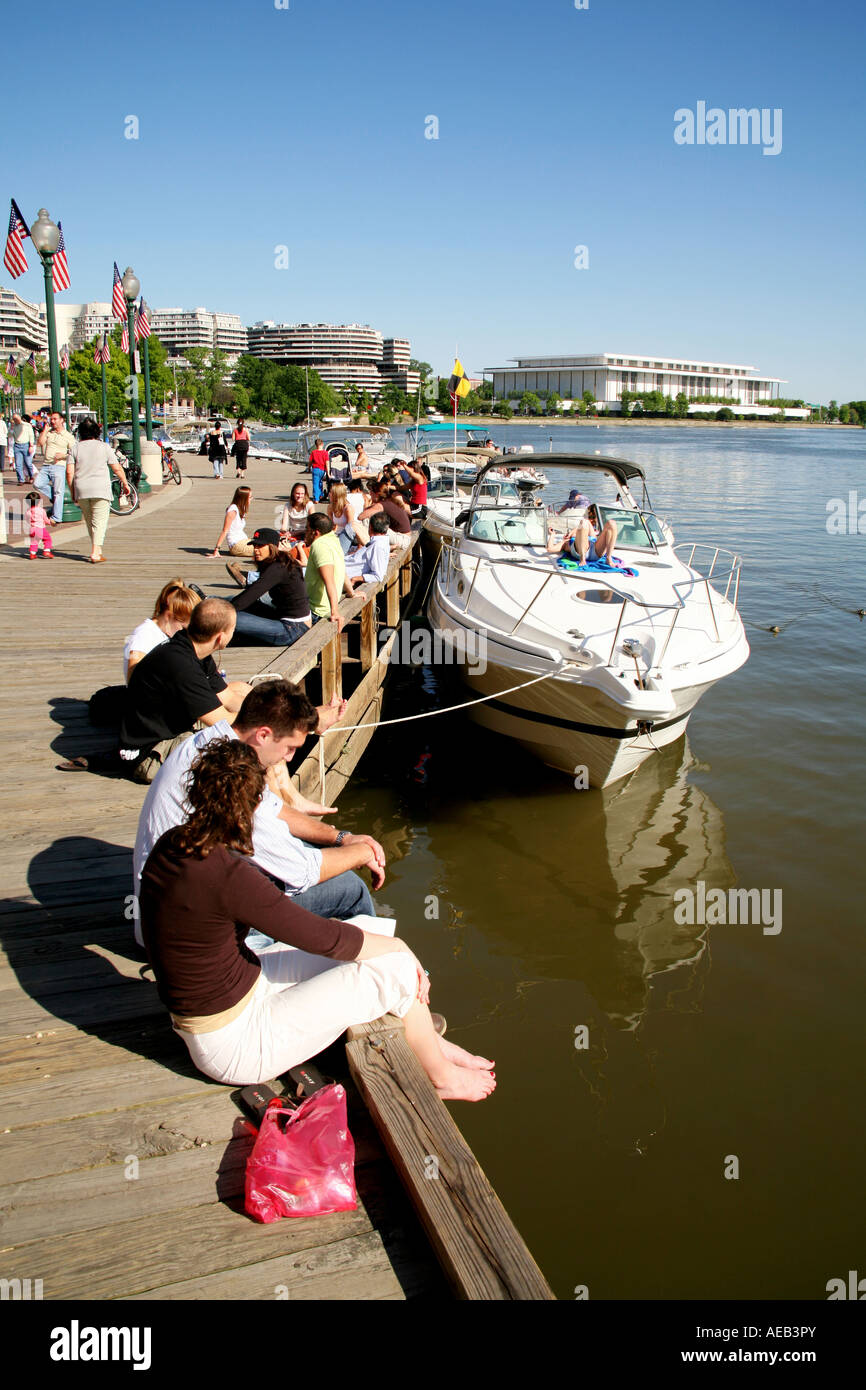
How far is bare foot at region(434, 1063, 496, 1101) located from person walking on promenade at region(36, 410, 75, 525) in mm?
13139

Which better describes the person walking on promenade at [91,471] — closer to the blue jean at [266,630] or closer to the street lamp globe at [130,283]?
the blue jean at [266,630]

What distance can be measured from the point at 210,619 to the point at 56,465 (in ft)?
39.6

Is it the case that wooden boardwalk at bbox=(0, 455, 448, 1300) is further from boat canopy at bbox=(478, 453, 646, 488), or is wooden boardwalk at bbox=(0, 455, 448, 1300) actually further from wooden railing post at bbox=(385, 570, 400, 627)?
boat canopy at bbox=(478, 453, 646, 488)

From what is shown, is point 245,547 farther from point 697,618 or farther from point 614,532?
point 697,618

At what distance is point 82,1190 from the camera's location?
113 inches

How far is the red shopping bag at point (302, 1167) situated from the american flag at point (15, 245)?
17.7 meters

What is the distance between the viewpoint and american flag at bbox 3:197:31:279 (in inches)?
634

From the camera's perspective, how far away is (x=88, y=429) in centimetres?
1133

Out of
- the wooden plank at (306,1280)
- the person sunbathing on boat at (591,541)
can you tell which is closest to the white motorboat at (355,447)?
the person sunbathing on boat at (591,541)

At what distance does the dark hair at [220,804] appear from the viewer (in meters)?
2.92

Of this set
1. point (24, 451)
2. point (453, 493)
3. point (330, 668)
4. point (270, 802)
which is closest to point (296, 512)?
point (330, 668)

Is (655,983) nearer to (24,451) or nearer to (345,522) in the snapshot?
(345,522)
